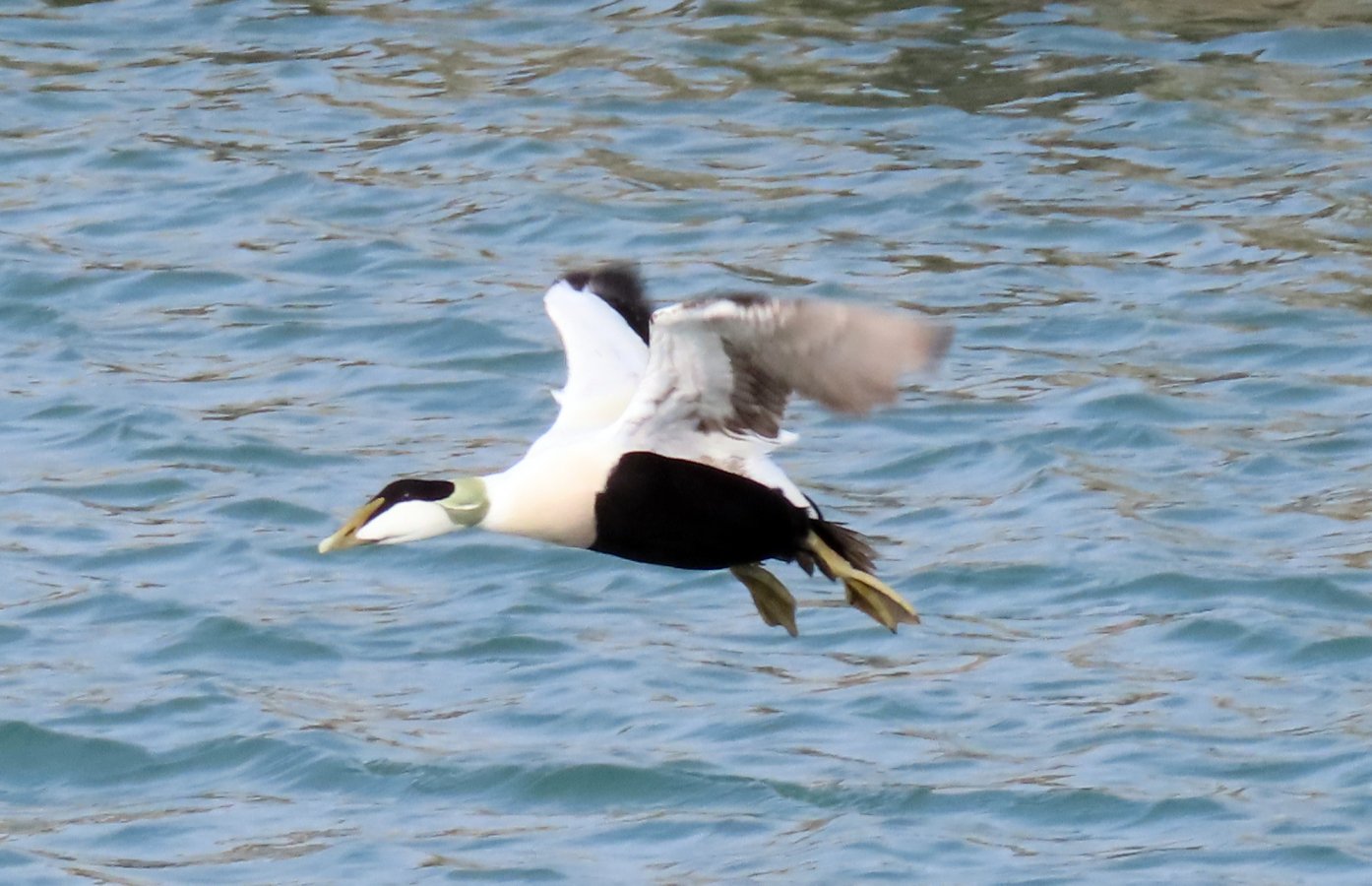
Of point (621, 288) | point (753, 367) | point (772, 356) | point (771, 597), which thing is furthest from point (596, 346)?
point (772, 356)

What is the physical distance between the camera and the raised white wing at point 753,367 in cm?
461

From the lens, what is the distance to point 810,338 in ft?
15.6

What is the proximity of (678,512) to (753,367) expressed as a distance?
14.4 inches

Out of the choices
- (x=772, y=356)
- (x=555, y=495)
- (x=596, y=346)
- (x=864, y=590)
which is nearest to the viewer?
(x=772, y=356)

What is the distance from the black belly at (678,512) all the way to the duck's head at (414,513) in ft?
0.86

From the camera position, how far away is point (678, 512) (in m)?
5.22

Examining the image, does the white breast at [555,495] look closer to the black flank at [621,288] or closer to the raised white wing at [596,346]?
the raised white wing at [596,346]

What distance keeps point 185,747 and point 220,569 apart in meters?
1.05

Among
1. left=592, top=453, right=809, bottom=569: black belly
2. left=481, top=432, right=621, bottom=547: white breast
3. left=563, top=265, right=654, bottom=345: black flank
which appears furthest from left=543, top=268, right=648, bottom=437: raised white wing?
left=592, top=453, right=809, bottom=569: black belly

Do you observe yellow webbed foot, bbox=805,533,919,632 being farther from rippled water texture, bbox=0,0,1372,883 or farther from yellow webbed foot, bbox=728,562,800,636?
rippled water texture, bbox=0,0,1372,883

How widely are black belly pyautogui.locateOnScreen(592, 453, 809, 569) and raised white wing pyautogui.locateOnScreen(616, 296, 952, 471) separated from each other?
0.04m

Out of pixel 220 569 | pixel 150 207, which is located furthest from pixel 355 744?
pixel 150 207

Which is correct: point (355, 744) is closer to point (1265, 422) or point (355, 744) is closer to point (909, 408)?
point (909, 408)

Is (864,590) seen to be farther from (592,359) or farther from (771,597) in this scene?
(592,359)
